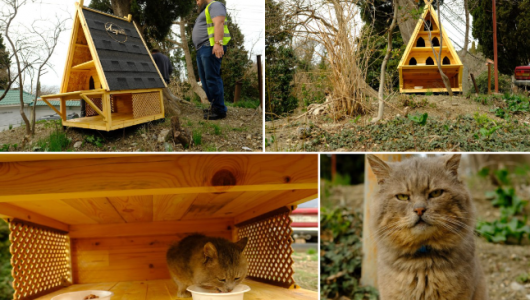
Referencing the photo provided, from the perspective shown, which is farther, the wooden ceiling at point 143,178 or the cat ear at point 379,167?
the cat ear at point 379,167

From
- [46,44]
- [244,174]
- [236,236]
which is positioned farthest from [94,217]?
[46,44]

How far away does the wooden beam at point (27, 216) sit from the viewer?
1.84 metres

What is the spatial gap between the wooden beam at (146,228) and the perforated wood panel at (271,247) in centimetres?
22

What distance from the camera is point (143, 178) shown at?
1.45m

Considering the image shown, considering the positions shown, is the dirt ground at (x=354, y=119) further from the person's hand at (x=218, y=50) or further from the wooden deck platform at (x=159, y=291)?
the wooden deck platform at (x=159, y=291)

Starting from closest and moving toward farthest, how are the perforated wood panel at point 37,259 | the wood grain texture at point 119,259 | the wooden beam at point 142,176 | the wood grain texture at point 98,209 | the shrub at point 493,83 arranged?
the wooden beam at point 142,176 → the wood grain texture at point 98,209 → the perforated wood panel at point 37,259 → the wood grain texture at point 119,259 → the shrub at point 493,83

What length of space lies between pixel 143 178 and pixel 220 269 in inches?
29.3

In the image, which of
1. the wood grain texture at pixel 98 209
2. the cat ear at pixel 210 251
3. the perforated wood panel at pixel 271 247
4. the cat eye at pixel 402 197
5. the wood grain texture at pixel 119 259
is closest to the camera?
the cat eye at pixel 402 197

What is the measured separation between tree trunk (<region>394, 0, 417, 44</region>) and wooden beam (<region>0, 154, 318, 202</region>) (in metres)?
2.30

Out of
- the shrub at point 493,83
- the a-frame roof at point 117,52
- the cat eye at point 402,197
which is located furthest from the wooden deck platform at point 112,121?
the shrub at point 493,83

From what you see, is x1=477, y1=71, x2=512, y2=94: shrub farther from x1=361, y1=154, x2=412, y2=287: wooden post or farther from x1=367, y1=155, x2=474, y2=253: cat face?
x1=367, y1=155, x2=474, y2=253: cat face

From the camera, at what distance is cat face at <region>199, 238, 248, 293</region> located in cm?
194

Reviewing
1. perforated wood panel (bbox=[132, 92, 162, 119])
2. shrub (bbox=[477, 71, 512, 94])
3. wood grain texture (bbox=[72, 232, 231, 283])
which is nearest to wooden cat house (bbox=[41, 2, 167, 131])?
perforated wood panel (bbox=[132, 92, 162, 119])

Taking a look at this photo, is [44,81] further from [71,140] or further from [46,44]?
[71,140]
